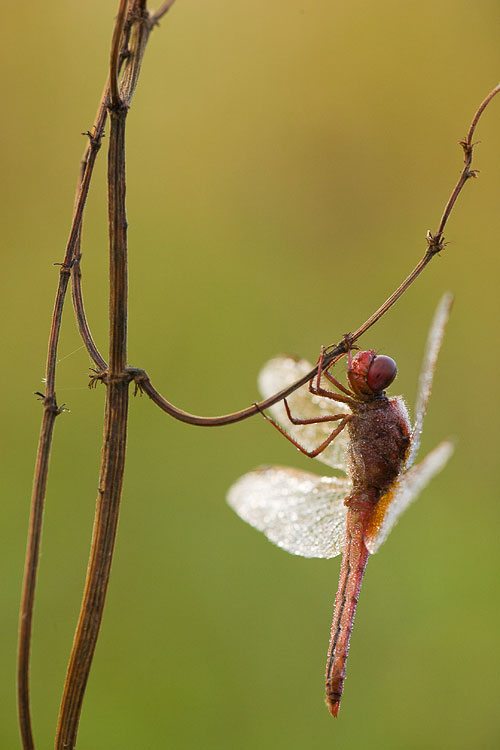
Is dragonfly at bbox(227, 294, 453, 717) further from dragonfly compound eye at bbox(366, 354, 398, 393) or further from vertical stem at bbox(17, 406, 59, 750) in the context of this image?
vertical stem at bbox(17, 406, 59, 750)

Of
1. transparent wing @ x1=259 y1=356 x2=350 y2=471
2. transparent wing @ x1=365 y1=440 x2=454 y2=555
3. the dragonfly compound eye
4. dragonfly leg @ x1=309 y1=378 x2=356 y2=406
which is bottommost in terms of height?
transparent wing @ x1=365 y1=440 x2=454 y2=555

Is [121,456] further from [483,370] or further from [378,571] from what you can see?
[483,370]

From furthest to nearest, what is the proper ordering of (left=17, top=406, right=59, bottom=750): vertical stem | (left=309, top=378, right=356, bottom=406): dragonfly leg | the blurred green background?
the blurred green background → (left=309, top=378, right=356, bottom=406): dragonfly leg → (left=17, top=406, right=59, bottom=750): vertical stem

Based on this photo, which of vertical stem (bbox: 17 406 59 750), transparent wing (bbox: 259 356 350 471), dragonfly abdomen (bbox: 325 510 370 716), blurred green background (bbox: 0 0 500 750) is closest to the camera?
vertical stem (bbox: 17 406 59 750)

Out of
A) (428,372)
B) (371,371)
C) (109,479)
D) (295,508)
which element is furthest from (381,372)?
(109,479)

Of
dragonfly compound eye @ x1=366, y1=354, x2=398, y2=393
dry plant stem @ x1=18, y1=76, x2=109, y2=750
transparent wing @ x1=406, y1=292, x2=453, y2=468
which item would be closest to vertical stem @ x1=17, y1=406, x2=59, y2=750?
dry plant stem @ x1=18, y1=76, x2=109, y2=750

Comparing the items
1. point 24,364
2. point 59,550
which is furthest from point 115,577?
point 24,364

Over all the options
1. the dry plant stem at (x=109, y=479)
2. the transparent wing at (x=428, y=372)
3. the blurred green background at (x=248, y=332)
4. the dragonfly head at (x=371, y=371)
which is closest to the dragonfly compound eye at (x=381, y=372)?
the dragonfly head at (x=371, y=371)

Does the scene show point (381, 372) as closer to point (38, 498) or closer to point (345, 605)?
point (345, 605)
